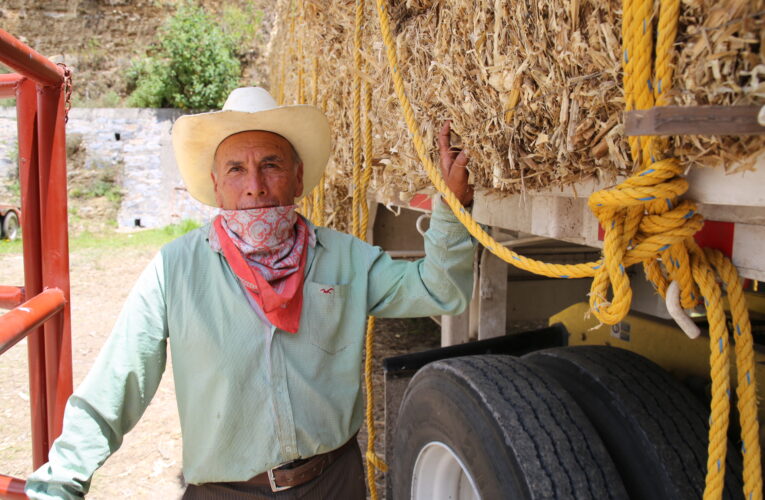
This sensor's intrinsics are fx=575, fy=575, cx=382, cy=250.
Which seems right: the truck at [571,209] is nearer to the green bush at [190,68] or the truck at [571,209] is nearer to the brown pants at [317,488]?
the brown pants at [317,488]

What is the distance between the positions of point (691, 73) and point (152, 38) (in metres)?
17.4

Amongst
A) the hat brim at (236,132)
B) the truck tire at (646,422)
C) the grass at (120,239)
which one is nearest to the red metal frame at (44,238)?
the hat brim at (236,132)

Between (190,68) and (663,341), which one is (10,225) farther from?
(663,341)

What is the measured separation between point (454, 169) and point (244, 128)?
745mm

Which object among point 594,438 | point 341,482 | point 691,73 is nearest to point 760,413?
point 594,438

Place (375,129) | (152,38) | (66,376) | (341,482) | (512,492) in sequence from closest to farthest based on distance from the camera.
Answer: (512,492)
(341,482)
(66,376)
(375,129)
(152,38)

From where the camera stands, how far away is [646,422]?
1.35 m

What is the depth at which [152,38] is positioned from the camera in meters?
15.8

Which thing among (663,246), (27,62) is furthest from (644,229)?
(27,62)

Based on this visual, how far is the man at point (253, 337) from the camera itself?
155cm

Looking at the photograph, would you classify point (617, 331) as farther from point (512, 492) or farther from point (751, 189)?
point (751, 189)

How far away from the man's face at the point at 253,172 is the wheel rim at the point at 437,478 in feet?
2.89

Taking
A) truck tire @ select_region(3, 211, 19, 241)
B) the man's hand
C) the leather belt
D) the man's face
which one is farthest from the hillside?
the leather belt

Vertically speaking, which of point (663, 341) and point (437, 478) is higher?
point (663, 341)
